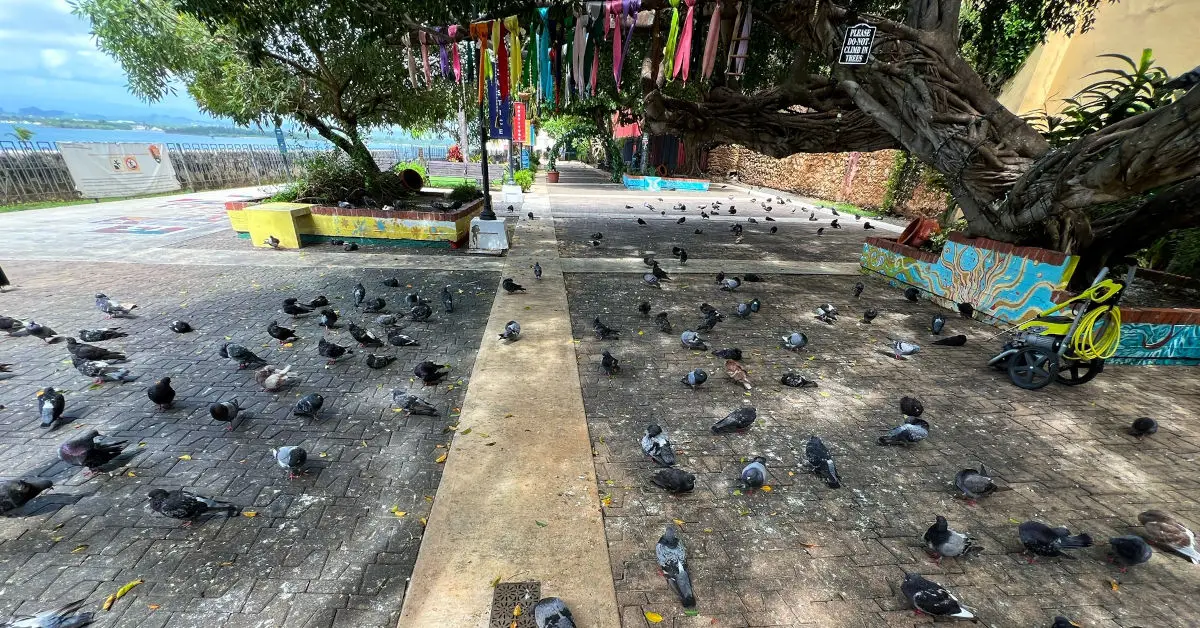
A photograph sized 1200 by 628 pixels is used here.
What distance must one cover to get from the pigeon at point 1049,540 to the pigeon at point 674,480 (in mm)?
2318

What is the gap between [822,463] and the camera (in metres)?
3.81

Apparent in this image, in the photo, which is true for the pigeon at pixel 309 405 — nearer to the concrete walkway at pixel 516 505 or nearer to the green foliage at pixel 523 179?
the concrete walkway at pixel 516 505

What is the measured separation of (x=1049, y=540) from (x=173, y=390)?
7.63 m

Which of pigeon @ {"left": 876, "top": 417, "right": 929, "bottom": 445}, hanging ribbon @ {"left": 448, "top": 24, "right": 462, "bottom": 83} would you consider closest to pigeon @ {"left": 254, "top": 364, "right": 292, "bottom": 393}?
pigeon @ {"left": 876, "top": 417, "right": 929, "bottom": 445}

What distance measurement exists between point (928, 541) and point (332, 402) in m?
5.48

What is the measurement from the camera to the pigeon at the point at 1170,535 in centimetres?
315

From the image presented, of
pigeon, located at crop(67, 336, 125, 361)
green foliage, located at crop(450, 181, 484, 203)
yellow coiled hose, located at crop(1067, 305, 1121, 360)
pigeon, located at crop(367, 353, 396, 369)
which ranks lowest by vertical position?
pigeon, located at crop(367, 353, 396, 369)

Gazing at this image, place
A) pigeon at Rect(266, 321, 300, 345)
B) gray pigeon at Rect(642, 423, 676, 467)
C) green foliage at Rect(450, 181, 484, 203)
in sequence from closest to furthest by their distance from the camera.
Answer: gray pigeon at Rect(642, 423, 676, 467), pigeon at Rect(266, 321, 300, 345), green foliage at Rect(450, 181, 484, 203)

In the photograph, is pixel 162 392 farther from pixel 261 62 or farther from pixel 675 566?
pixel 261 62

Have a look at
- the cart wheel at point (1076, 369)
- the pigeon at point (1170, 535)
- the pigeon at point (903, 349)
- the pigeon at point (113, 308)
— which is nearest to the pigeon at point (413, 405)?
the pigeon at point (113, 308)

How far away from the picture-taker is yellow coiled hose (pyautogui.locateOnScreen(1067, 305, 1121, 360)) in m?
5.22

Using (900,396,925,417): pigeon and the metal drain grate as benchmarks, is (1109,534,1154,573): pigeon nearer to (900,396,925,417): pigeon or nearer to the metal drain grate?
(900,396,925,417): pigeon

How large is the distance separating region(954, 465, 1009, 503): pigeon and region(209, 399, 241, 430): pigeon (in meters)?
6.55

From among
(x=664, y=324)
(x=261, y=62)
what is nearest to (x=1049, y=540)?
(x=664, y=324)
